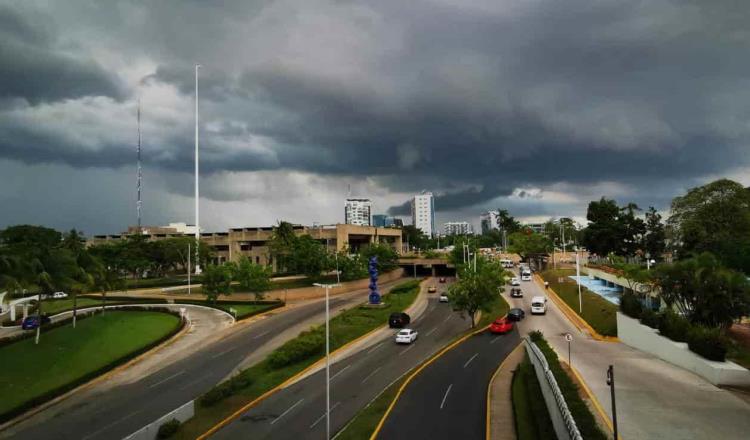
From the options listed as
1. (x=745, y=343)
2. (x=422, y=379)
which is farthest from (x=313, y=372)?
(x=745, y=343)

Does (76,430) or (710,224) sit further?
(710,224)

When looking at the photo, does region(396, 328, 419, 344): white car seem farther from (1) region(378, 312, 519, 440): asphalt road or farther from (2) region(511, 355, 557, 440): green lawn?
(2) region(511, 355, 557, 440): green lawn

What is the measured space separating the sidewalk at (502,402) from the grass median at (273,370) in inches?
696

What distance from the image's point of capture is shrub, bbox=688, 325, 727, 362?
33.1 m

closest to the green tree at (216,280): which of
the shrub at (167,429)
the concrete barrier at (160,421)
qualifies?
the concrete barrier at (160,421)

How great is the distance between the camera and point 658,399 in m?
28.3

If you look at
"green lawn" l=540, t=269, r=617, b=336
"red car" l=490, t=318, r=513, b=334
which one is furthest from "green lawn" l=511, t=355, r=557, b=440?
"green lawn" l=540, t=269, r=617, b=336

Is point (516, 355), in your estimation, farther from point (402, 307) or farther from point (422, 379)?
point (402, 307)

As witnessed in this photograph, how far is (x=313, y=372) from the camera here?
44.7 metres

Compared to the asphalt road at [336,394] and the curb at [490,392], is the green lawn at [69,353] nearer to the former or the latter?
the asphalt road at [336,394]

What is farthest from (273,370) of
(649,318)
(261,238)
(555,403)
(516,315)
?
(261,238)

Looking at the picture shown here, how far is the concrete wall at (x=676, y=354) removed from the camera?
102 ft

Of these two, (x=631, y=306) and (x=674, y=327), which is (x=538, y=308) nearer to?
(x=631, y=306)

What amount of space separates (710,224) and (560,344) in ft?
121
